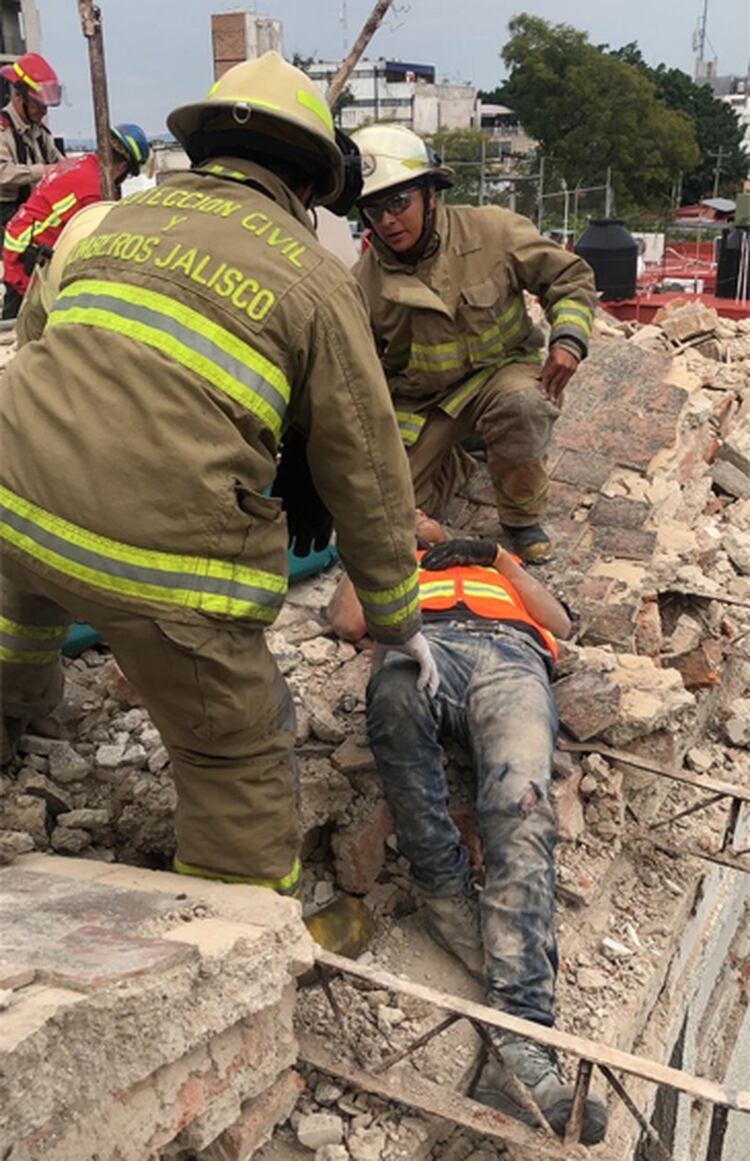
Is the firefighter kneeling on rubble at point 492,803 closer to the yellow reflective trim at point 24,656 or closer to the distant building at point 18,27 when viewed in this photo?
the yellow reflective trim at point 24,656

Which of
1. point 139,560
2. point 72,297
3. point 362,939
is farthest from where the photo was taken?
point 362,939

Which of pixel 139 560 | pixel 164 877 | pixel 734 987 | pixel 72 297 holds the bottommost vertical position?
pixel 734 987

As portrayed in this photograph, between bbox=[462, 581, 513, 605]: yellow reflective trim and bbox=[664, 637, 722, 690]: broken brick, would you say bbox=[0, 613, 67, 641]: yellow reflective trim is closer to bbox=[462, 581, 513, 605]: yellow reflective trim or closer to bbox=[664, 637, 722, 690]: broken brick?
bbox=[462, 581, 513, 605]: yellow reflective trim

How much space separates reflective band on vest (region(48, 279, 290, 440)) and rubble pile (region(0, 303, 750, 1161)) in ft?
4.05

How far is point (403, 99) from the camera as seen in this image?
2486 inches

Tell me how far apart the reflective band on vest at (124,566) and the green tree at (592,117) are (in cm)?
3855

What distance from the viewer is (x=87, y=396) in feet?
7.30

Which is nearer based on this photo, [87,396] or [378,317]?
[87,396]

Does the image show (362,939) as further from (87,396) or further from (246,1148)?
(87,396)

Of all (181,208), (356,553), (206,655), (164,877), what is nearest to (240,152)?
(181,208)

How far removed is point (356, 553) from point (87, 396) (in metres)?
0.72

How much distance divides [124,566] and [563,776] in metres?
1.88

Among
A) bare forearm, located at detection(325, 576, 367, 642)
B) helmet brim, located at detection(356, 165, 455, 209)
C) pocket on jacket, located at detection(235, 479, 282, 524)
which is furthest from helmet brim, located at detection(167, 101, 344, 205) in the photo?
bare forearm, located at detection(325, 576, 367, 642)

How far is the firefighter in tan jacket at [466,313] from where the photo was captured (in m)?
4.27
